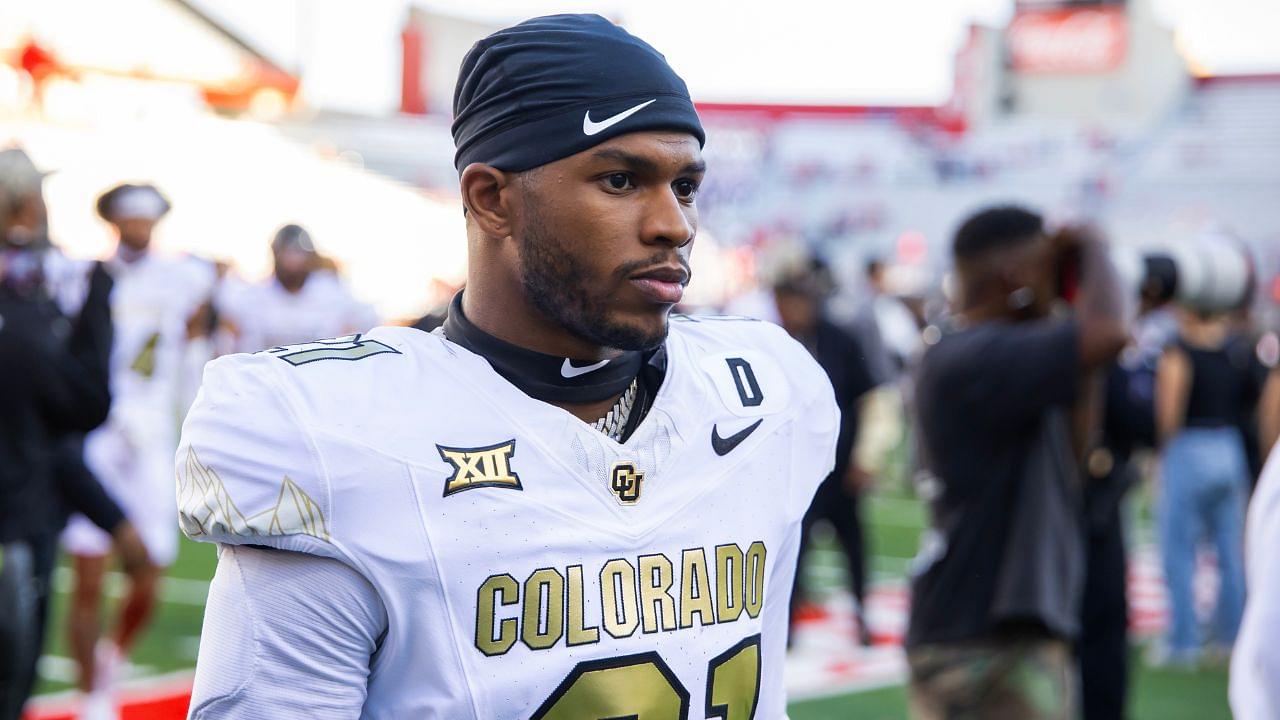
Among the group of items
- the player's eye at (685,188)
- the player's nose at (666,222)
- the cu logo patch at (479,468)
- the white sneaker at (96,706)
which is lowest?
the white sneaker at (96,706)

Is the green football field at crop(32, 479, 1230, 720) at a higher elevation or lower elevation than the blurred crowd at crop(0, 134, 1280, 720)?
lower

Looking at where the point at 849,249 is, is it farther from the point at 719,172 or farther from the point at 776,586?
the point at 776,586

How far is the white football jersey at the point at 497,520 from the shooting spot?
53.4 inches

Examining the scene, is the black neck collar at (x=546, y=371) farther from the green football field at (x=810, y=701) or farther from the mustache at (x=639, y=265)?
the green football field at (x=810, y=701)

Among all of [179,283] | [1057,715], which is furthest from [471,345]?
[179,283]

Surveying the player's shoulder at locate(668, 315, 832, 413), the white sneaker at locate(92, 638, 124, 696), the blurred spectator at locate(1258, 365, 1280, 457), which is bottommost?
the white sneaker at locate(92, 638, 124, 696)

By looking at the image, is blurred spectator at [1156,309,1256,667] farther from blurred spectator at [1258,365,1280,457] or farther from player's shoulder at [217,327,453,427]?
player's shoulder at [217,327,453,427]

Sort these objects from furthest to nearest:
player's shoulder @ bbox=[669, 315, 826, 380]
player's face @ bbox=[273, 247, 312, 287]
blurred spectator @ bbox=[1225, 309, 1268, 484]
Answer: player's face @ bbox=[273, 247, 312, 287], blurred spectator @ bbox=[1225, 309, 1268, 484], player's shoulder @ bbox=[669, 315, 826, 380]

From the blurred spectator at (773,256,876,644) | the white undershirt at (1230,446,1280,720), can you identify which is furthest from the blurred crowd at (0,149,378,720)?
the white undershirt at (1230,446,1280,720)

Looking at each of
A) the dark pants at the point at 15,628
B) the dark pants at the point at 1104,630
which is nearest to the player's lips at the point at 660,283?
the dark pants at the point at 15,628

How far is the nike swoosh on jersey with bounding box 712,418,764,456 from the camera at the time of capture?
5.30 ft

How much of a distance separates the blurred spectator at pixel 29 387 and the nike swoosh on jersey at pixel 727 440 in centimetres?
242

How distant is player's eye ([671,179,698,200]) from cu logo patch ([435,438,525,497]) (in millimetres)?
373

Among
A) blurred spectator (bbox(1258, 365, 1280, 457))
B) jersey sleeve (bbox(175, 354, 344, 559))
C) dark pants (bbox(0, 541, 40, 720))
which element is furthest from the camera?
blurred spectator (bbox(1258, 365, 1280, 457))
